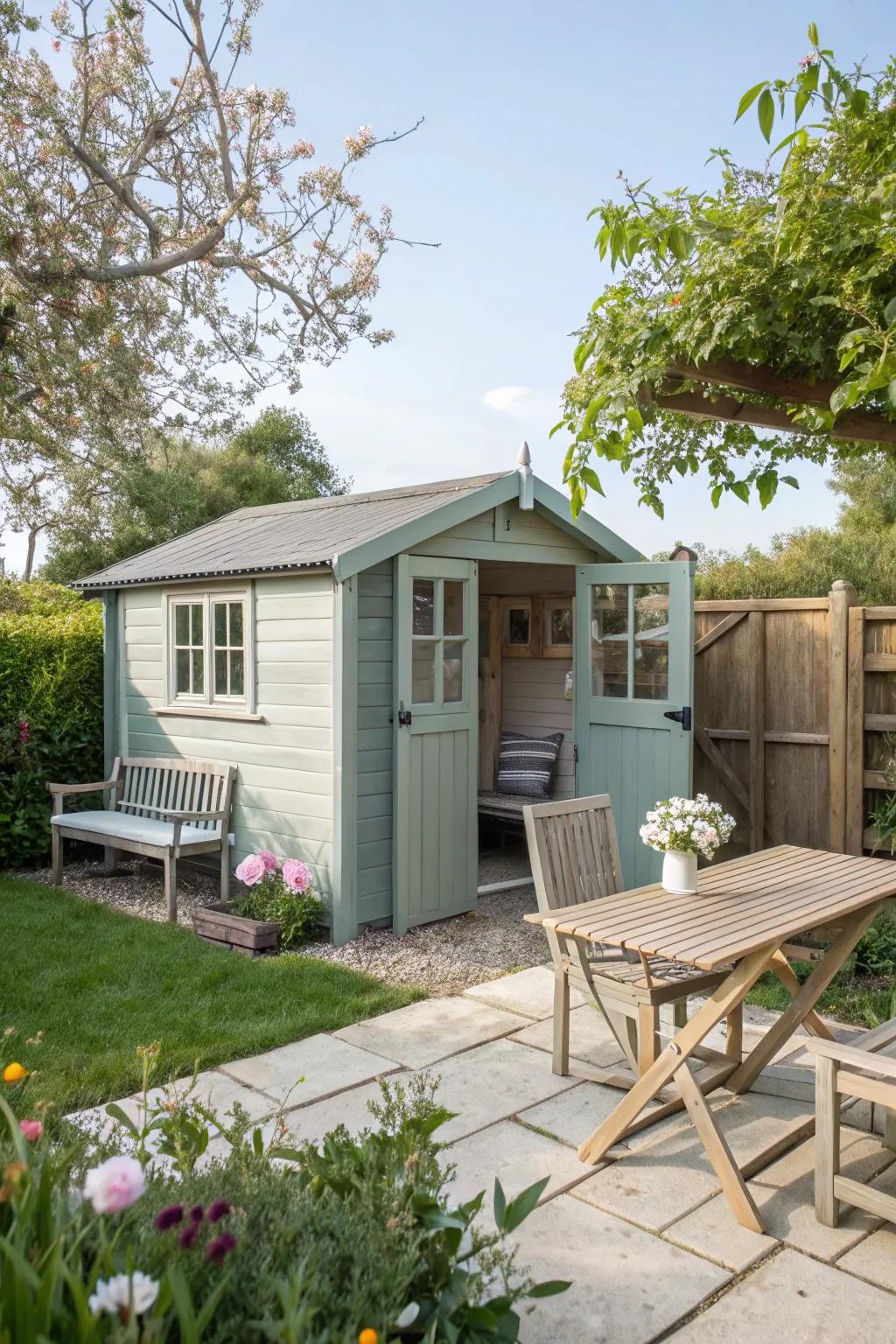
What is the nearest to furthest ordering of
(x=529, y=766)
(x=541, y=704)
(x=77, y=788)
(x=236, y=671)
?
(x=236, y=671) → (x=77, y=788) → (x=529, y=766) → (x=541, y=704)

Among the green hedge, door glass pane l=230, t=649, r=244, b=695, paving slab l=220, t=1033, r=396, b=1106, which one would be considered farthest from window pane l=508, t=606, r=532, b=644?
paving slab l=220, t=1033, r=396, b=1106

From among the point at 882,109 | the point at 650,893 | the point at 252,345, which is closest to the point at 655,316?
the point at 882,109

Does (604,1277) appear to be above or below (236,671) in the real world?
below

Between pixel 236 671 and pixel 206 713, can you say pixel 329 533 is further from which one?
pixel 206 713

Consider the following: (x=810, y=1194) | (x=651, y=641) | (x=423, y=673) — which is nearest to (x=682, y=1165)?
(x=810, y=1194)

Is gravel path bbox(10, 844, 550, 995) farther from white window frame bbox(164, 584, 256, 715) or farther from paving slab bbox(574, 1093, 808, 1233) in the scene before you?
paving slab bbox(574, 1093, 808, 1233)

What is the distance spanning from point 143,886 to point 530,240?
6940 millimetres

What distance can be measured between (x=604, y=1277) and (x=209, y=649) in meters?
5.05

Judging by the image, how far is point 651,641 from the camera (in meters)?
6.29

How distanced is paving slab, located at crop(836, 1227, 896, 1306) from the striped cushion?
5.34 metres

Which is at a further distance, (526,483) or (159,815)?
(159,815)

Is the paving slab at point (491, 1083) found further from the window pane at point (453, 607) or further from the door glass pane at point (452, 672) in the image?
the window pane at point (453, 607)

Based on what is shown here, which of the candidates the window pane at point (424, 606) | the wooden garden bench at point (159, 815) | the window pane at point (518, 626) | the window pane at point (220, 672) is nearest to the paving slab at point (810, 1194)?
the window pane at point (424, 606)

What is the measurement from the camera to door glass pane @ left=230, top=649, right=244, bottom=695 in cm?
662
